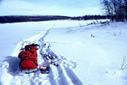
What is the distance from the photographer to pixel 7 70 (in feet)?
27.9

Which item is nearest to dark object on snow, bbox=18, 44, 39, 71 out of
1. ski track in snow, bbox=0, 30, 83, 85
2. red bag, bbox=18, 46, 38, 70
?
red bag, bbox=18, 46, 38, 70

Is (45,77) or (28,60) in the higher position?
(28,60)

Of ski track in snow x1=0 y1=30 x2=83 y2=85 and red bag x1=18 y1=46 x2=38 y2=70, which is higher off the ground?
red bag x1=18 y1=46 x2=38 y2=70

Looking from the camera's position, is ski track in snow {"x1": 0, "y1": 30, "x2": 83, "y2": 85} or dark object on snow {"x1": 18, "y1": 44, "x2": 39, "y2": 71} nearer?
ski track in snow {"x1": 0, "y1": 30, "x2": 83, "y2": 85}

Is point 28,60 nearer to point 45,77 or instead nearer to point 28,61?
point 28,61

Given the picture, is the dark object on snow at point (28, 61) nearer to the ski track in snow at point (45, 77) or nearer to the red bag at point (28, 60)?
the red bag at point (28, 60)

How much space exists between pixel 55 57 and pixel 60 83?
3.63m

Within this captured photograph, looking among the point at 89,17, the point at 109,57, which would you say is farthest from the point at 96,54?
the point at 89,17

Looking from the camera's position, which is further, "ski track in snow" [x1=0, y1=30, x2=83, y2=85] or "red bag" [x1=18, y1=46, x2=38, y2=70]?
"red bag" [x1=18, y1=46, x2=38, y2=70]

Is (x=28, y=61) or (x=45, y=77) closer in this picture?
(x=45, y=77)

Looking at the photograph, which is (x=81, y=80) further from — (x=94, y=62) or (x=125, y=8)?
(x=125, y=8)

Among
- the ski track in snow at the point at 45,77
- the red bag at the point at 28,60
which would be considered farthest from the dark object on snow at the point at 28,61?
the ski track in snow at the point at 45,77

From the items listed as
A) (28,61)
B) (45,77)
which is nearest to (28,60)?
(28,61)

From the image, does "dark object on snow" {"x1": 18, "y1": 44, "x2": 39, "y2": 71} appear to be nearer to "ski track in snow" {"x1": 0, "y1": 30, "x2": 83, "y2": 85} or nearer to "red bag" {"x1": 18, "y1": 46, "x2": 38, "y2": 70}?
"red bag" {"x1": 18, "y1": 46, "x2": 38, "y2": 70}
